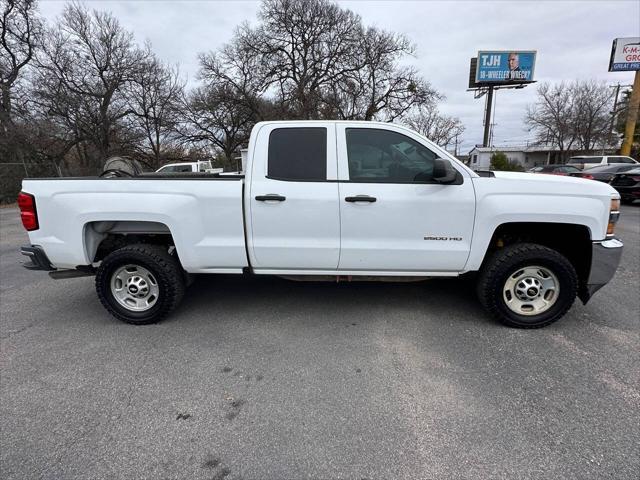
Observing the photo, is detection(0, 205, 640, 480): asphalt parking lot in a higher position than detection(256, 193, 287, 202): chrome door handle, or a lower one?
lower

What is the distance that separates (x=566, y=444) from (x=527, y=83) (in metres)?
37.8

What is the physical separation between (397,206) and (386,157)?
0.51 meters

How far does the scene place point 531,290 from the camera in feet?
11.3

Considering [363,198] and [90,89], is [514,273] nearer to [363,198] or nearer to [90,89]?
[363,198]

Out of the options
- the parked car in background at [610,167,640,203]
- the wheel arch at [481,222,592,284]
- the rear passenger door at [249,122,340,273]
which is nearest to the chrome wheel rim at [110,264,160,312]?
the rear passenger door at [249,122,340,273]

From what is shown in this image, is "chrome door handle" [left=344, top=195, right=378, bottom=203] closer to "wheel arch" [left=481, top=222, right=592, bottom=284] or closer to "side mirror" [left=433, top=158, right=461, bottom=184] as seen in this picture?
Answer: "side mirror" [left=433, top=158, right=461, bottom=184]

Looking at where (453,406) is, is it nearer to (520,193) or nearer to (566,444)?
(566,444)

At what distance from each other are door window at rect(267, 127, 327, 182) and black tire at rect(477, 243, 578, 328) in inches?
74.0

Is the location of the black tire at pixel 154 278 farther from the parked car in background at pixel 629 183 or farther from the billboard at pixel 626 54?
the billboard at pixel 626 54

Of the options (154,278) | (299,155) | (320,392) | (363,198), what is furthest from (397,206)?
(154,278)

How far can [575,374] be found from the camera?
2.74 m

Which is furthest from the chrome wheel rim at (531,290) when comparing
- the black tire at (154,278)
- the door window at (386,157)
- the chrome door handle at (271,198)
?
the black tire at (154,278)

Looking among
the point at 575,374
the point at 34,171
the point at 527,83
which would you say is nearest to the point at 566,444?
the point at 575,374

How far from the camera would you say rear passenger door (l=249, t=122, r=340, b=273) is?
3271mm
